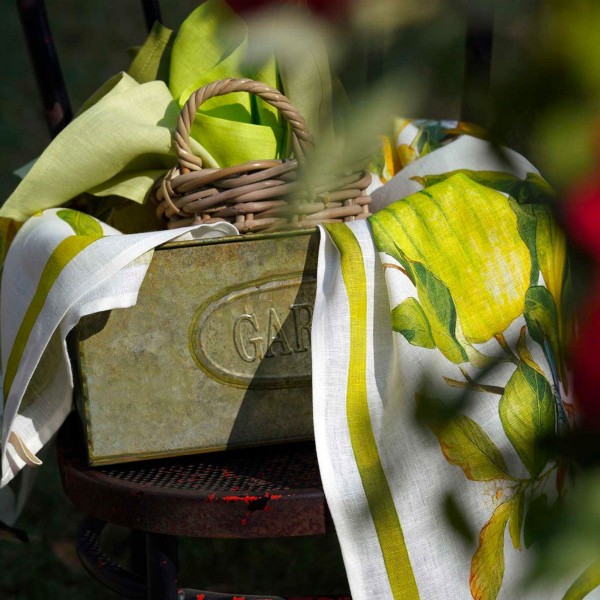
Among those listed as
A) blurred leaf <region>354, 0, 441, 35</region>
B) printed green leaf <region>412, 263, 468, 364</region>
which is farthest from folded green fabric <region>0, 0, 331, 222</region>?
blurred leaf <region>354, 0, 441, 35</region>

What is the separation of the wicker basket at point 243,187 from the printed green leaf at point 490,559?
31 cm

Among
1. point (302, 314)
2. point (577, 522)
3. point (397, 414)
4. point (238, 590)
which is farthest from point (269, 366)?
point (238, 590)

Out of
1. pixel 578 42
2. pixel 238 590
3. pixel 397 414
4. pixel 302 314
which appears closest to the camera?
pixel 578 42

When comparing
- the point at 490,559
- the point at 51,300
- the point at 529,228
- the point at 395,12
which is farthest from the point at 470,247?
the point at 395,12

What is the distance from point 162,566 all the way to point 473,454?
12.3 inches

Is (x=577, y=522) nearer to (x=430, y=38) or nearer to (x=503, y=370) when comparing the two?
(x=430, y=38)

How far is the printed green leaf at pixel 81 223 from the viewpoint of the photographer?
34.8 inches

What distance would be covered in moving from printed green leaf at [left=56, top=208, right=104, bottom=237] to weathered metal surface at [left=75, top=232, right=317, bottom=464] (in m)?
0.13

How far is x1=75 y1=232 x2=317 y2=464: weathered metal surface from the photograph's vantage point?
80 cm

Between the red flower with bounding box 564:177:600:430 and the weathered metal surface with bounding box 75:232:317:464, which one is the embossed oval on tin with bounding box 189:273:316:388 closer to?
the weathered metal surface with bounding box 75:232:317:464

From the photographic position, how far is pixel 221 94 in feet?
2.70

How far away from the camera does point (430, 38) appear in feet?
0.56

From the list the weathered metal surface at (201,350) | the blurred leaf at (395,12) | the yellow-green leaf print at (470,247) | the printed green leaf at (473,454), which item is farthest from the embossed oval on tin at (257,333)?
the blurred leaf at (395,12)

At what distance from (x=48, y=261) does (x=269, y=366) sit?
0.77 feet
